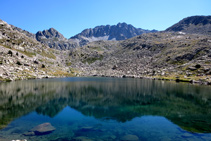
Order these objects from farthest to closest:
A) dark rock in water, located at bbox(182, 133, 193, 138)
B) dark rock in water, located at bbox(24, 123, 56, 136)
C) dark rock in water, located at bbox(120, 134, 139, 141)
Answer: dark rock in water, located at bbox(24, 123, 56, 136)
dark rock in water, located at bbox(182, 133, 193, 138)
dark rock in water, located at bbox(120, 134, 139, 141)

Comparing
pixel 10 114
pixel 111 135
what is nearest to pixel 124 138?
pixel 111 135

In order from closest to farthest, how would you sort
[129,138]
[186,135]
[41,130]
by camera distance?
[129,138] < [186,135] < [41,130]

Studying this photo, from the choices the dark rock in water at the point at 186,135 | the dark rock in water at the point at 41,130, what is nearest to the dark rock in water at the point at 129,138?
the dark rock in water at the point at 186,135

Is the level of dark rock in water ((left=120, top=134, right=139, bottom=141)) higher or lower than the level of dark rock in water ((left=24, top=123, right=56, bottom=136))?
lower

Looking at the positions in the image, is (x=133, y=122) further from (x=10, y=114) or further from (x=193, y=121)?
(x=10, y=114)

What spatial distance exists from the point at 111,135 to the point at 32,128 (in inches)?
563

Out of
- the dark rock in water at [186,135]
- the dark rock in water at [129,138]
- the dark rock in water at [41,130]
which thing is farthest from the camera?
the dark rock in water at [41,130]

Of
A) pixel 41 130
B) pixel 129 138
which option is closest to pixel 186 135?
pixel 129 138

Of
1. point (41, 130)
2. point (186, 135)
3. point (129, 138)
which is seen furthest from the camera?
point (41, 130)

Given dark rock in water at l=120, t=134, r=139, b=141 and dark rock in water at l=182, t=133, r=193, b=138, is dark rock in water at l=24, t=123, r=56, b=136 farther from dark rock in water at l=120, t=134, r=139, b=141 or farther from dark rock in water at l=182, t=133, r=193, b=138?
dark rock in water at l=182, t=133, r=193, b=138

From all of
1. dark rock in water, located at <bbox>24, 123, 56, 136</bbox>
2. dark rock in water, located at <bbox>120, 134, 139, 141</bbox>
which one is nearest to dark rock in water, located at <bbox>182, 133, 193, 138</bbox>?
dark rock in water, located at <bbox>120, 134, 139, 141</bbox>

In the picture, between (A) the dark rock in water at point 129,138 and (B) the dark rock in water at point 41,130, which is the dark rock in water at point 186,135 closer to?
(A) the dark rock in water at point 129,138

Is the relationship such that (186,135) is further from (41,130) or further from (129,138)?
(41,130)

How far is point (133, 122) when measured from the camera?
1199 inches
